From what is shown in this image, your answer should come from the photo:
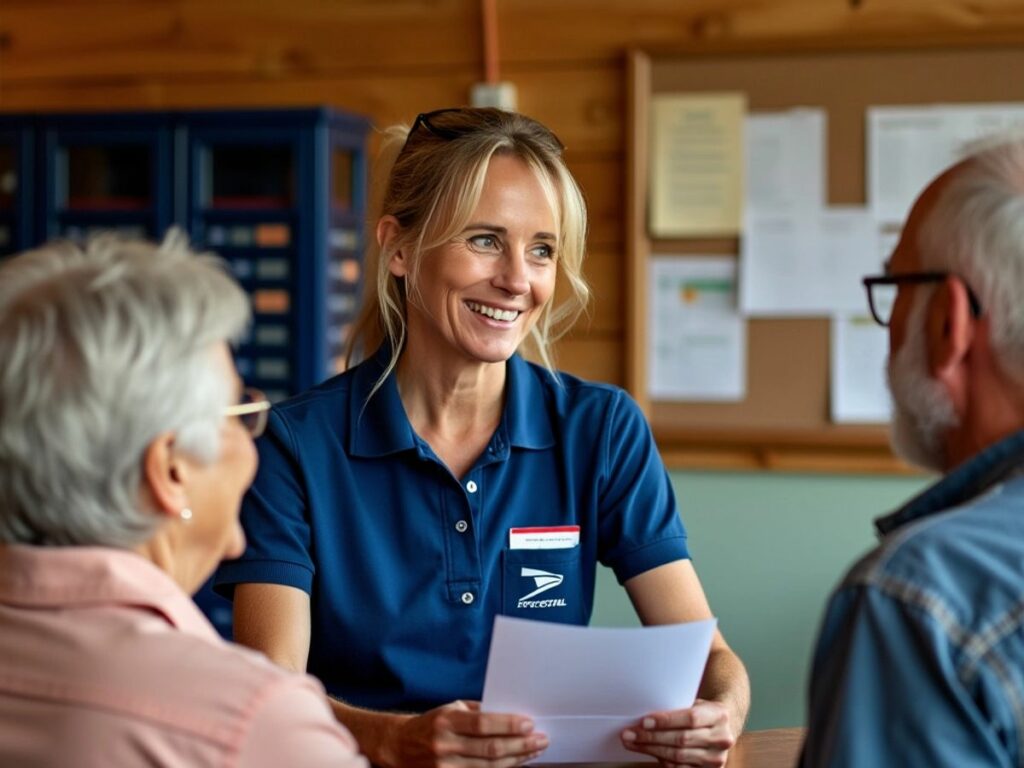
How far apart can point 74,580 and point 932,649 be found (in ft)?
2.10

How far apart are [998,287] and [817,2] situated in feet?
7.66

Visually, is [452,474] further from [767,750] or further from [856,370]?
[856,370]

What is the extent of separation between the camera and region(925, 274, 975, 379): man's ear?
1.13 m

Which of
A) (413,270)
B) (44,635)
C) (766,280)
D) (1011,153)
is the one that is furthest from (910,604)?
(766,280)

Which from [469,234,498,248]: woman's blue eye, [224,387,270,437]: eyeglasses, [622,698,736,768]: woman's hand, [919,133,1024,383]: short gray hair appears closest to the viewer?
[919,133,1024,383]: short gray hair

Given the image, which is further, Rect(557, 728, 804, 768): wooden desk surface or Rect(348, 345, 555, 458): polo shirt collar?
Rect(348, 345, 555, 458): polo shirt collar

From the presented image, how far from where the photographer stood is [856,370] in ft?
10.8

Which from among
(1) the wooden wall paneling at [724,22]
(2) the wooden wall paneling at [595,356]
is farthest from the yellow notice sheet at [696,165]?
(2) the wooden wall paneling at [595,356]

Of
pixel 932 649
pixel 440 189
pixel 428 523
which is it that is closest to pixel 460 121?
pixel 440 189

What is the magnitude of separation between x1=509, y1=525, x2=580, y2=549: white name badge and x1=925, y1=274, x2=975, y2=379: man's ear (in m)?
0.80

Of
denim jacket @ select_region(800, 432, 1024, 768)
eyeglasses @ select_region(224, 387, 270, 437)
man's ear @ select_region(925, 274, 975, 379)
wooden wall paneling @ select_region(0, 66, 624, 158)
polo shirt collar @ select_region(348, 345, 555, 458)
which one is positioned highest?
wooden wall paneling @ select_region(0, 66, 624, 158)

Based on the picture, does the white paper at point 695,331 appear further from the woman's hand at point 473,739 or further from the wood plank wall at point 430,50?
the woman's hand at point 473,739

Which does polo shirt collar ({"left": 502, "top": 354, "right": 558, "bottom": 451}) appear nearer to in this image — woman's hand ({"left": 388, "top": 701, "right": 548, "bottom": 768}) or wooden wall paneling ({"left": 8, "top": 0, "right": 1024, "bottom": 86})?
woman's hand ({"left": 388, "top": 701, "right": 548, "bottom": 768})

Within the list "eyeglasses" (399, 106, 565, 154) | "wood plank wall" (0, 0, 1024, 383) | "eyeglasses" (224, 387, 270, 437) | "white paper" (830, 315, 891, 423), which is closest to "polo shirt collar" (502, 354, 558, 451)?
"eyeglasses" (399, 106, 565, 154)
